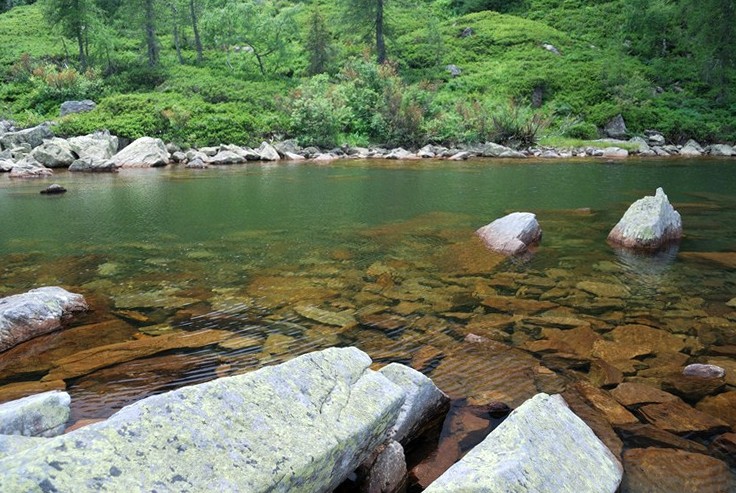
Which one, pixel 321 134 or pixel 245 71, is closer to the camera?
pixel 321 134

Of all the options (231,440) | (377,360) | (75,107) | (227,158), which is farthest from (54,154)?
(231,440)

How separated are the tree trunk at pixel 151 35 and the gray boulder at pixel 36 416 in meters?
48.5

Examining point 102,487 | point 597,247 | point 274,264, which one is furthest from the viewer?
point 597,247

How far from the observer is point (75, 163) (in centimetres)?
2488

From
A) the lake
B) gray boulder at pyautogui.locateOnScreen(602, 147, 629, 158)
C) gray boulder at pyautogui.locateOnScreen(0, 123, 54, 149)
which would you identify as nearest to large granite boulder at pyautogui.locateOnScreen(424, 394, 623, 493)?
the lake

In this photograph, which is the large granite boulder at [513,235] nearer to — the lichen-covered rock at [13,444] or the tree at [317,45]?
the lichen-covered rock at [13,444]

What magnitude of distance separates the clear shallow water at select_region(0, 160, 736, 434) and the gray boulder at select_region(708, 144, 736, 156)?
67.4 feet

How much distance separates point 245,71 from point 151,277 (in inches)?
1744

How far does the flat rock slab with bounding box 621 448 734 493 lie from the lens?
319 cm

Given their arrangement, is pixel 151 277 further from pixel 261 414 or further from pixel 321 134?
pixel 321 134

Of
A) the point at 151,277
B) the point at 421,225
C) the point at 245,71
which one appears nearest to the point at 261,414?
the point at 151,277

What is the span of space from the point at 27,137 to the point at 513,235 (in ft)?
97.9

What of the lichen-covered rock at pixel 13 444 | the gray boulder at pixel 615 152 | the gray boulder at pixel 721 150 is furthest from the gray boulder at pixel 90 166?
the gray boulder at pixel 721 150

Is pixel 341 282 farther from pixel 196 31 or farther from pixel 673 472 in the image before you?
pixel 196 31
